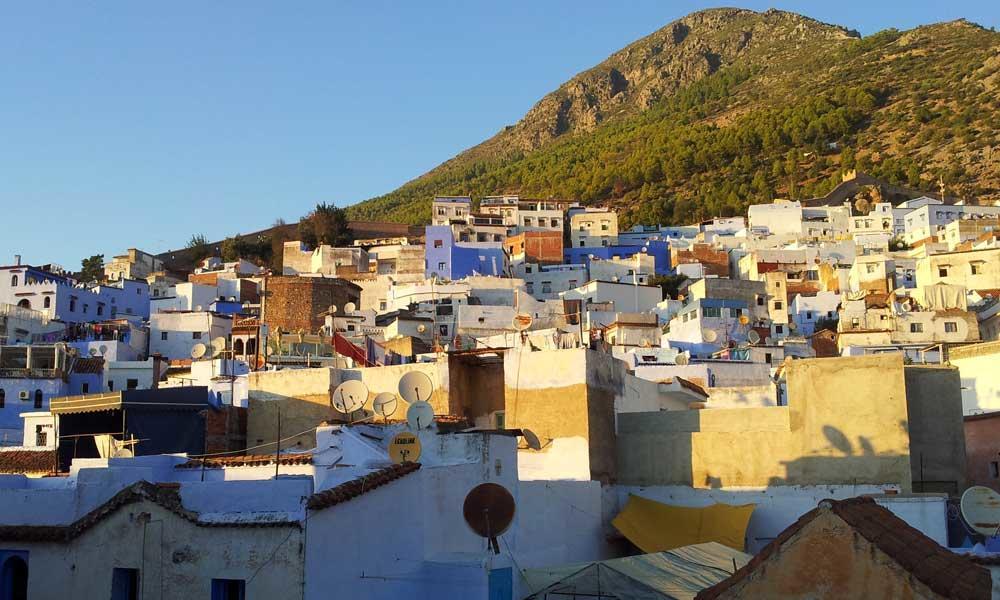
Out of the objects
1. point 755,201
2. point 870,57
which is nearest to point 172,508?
point 755,201

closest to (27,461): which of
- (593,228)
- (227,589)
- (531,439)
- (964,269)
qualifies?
(531,439)

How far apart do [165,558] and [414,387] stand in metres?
6.72

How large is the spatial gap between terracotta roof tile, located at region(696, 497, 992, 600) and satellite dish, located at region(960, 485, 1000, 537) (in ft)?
24.1

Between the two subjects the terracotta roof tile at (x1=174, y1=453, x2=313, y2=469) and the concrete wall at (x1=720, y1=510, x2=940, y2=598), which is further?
the terracotta roof tile at (x1=174, y1=453, x2=313, y2=469)

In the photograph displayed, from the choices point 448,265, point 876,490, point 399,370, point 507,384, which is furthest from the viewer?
point 448,265

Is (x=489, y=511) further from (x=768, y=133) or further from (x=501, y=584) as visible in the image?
(x=768, y=133)

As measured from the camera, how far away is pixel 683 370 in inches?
1220

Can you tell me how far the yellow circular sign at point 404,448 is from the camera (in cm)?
1511

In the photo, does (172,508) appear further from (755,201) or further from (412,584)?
(755,201)

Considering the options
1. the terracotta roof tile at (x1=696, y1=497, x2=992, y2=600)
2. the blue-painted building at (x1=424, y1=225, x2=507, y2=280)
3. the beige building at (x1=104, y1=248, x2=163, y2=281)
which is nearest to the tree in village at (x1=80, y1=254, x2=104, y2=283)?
the beige building at (x1=104, y1=248, x2=163, y2=281)

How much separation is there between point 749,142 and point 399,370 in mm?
80293

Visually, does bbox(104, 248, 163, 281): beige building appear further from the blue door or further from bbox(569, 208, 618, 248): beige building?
the blue door

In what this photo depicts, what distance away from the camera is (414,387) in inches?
728

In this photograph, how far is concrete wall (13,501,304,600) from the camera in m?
12.0
